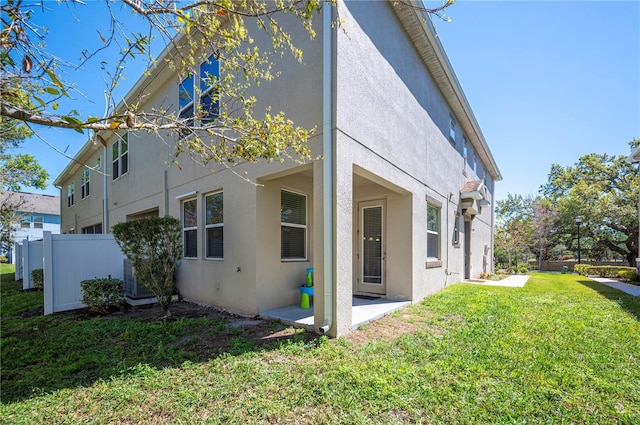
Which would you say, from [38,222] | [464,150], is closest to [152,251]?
[464,150]

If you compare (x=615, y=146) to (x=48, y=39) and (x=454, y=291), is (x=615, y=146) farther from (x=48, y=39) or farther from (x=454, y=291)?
(x=48, y=39)

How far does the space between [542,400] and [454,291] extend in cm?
645

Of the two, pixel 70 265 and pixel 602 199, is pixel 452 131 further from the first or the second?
pixel 602 199

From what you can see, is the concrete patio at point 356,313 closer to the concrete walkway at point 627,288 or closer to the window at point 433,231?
the window at point 433,231

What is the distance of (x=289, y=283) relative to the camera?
6.52 m

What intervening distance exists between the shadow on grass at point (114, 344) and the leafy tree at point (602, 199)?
28.2 meters

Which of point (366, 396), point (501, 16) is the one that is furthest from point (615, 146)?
point (366, 396)

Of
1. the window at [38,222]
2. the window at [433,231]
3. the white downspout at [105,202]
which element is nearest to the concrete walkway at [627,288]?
the window at [433,231]

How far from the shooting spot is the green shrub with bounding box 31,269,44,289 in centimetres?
1064

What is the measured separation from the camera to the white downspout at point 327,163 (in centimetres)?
461

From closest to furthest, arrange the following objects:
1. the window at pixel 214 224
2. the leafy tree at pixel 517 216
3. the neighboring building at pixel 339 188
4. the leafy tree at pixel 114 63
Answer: the leafy tree at pixel 114 63, the neighboring building at pixel 339 188, the window at pixel 214 224, the leafy tree at pixel 517 216

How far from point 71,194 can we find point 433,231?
2172 cm

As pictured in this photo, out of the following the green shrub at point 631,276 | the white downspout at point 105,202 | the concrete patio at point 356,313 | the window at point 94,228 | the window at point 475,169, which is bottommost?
the green shrub at point 631,276

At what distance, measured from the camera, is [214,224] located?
23.6ft
